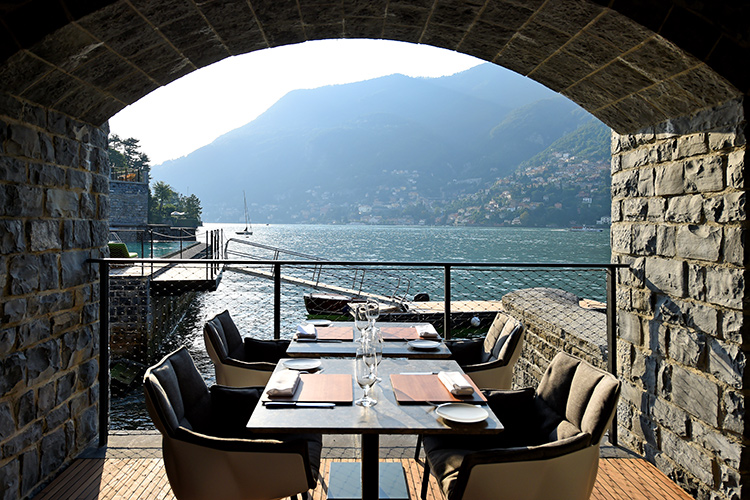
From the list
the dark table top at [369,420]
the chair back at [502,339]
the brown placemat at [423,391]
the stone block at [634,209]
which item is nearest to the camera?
the dark table top at [369,420]

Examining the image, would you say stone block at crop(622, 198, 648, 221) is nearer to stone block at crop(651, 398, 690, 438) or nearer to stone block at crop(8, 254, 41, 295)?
stone block at crop(651, 398, 690, 438)

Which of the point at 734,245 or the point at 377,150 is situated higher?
the point at 377,150

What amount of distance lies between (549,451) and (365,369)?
0.71m

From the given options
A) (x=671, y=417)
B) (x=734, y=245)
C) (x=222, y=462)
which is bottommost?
(x=671, y=417)

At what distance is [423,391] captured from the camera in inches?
77.8

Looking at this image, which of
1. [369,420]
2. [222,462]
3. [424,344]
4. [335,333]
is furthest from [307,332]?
[369,420]

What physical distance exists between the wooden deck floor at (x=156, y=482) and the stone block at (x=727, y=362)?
2.26 feet

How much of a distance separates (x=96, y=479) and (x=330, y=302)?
10010mm

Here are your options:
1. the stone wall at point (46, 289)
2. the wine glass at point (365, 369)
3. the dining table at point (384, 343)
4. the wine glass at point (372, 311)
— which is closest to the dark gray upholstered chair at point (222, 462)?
the wine glass at point (365, 369)

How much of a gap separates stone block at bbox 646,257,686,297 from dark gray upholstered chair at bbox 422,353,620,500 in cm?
92

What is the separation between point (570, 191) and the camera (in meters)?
67.2

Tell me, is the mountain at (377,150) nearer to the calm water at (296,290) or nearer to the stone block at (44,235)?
the calm water at (296,290)

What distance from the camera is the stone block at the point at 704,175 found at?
2.29 metres

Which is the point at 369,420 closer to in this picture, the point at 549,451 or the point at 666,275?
the point at 549,451
